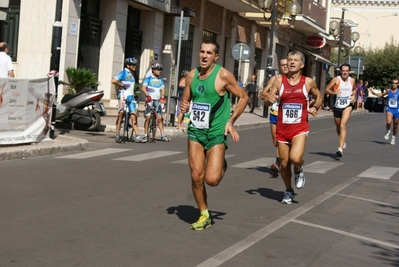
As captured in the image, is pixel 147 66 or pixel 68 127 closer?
pixel 68 127

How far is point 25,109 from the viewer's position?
15719mm

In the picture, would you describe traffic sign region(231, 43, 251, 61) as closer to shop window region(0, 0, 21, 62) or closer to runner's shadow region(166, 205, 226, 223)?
shop window region(0, 0, 21, 62)

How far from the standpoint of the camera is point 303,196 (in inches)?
434

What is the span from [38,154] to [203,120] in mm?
7512

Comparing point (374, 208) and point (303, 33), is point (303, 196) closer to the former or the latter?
point (374, 208)

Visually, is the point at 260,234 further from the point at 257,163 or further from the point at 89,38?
the point at 89,38

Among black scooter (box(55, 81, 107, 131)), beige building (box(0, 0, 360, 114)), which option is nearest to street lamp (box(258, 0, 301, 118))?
beige building (box(0, 0, 360, 114))

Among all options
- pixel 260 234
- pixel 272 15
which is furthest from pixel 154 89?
pixel 272 15

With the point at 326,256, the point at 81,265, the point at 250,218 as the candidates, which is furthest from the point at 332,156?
the point at 81,265

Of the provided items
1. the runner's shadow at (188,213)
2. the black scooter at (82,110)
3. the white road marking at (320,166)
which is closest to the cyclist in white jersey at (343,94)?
the white road marking at (320,166)

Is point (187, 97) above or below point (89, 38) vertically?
below

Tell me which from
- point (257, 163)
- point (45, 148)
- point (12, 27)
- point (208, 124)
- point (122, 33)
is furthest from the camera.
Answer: point (122, 33)

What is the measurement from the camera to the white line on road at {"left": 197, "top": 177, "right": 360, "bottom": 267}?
6730 millimetres

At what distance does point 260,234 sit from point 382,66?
237 ft
